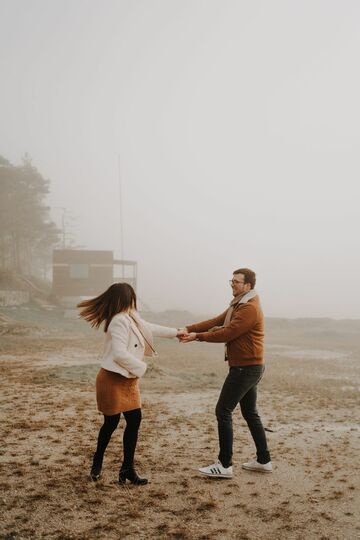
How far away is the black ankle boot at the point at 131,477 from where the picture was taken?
500cm

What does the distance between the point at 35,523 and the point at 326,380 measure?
13.5 meters

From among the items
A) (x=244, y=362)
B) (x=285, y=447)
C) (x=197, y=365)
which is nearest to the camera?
(x=244, y=362)

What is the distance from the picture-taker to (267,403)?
11016mm

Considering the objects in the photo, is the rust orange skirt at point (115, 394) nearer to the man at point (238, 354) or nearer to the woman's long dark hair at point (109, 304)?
the woman's long dark hair at point (109, 304)

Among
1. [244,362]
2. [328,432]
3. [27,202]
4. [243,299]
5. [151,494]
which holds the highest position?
[27,202]

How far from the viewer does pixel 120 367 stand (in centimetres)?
484

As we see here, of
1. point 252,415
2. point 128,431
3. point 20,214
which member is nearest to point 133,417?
point 128,431

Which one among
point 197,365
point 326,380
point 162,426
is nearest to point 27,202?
point 197,365

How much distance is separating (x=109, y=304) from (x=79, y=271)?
41.1 metres

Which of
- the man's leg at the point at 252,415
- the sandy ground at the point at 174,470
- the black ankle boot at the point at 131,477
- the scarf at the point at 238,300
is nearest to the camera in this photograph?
the sandy ground at the point at 174,470

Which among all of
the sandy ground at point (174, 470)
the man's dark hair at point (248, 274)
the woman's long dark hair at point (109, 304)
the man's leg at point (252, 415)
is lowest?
the sandy ground at point (174, 470)

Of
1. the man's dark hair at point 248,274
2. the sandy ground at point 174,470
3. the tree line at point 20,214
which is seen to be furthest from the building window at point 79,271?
the man's dark hair at point 248,274

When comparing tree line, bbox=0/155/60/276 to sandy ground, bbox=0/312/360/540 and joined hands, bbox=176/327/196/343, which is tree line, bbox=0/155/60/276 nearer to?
sandy ground, bbox=0/312/360/540

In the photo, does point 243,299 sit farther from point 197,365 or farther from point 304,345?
point 304,345
